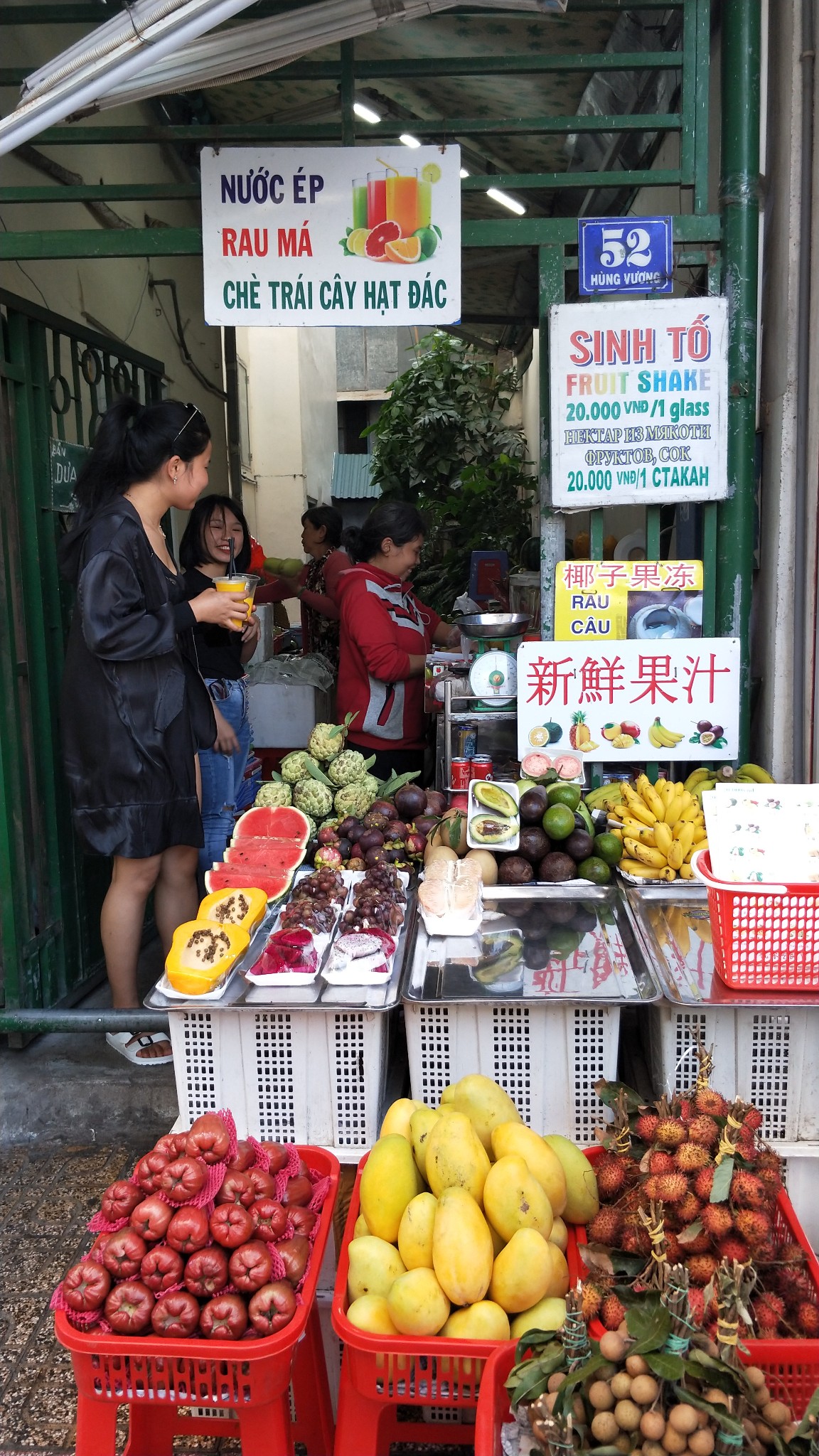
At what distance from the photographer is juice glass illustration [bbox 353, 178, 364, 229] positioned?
3650 mm

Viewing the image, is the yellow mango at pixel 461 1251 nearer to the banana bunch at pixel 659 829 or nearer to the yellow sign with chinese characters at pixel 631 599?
the banana bunch at pixel 659 829

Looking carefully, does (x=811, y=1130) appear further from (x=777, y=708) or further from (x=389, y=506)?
(x=389, y=506)

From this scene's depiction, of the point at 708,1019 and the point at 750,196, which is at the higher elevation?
the point at 750,196

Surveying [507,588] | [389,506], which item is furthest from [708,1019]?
[507,588]

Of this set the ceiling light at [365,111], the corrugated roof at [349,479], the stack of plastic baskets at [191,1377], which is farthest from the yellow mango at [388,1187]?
the corrugated roof at [349,479]

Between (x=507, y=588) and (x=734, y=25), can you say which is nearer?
(x=734, y=25)

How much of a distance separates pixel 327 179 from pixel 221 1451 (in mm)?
3643

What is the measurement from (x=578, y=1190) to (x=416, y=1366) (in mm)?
521

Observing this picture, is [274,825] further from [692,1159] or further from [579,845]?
[692,1159]

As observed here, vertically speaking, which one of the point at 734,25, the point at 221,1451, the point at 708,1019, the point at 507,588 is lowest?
the point at 221,1451

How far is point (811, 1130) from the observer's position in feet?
8.30

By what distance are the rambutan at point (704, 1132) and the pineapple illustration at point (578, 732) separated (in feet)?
6.01

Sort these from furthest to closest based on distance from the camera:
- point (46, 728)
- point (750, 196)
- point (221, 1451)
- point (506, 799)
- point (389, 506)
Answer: point (389, 506)
point (46, 728)
point (750, 196)
point (506, 799)
point (221, 1451)

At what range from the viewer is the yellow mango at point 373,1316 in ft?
6.16
